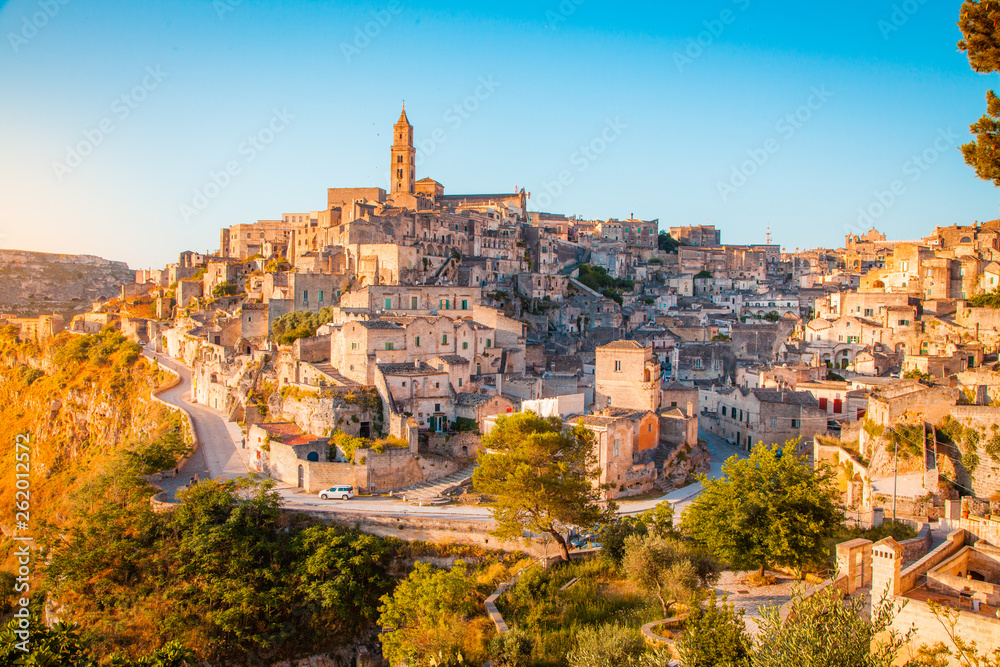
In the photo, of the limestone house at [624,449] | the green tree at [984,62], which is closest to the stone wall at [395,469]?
the limestone house at [624,449]

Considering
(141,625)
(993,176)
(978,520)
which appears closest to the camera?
(993,176)

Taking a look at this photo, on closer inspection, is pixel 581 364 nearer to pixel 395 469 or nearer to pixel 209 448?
pixel 395 469

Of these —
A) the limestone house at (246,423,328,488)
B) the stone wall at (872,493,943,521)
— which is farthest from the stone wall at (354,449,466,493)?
the stone wall at (872,493,943,521)

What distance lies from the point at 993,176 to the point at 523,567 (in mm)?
16950

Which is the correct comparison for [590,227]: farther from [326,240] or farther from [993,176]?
[993,176]

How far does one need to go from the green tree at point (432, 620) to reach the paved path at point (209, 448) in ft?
41.3

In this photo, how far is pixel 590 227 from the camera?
305 ft

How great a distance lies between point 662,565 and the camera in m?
18.0

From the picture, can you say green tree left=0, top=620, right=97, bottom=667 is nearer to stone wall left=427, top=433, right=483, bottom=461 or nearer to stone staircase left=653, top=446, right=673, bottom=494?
stone wall left=427, top=433, right=483, bottom=461

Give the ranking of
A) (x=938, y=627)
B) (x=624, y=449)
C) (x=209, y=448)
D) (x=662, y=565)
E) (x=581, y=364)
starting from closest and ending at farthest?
(x=938, y=627)
(x=662, y=565)
(x=624, y=449)
(x=209, y=448)
(x=581, y=364)

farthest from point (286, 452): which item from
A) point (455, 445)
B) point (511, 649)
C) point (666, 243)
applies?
point (666, 243)

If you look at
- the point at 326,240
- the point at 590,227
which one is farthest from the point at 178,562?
the point at 590,227

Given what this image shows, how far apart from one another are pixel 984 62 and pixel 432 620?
17.8 m

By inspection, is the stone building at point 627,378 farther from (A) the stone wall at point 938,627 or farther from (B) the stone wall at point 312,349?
(A) the stone wall at point 938,627
